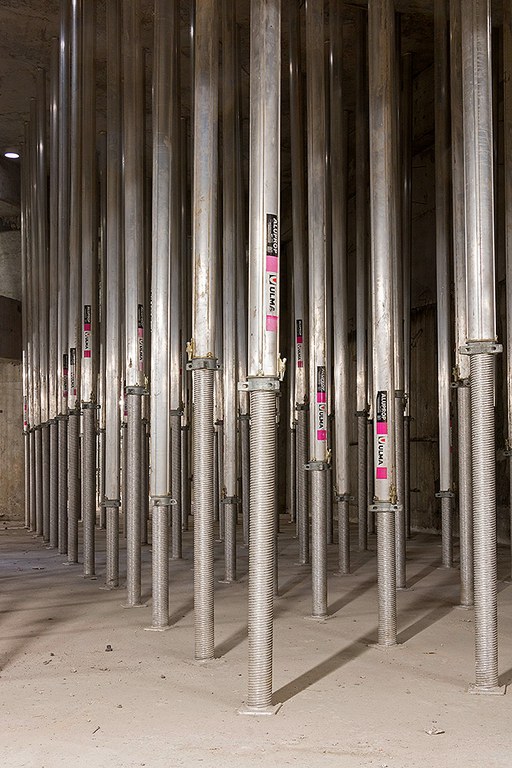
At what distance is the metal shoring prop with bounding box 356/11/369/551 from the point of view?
38.2 ft

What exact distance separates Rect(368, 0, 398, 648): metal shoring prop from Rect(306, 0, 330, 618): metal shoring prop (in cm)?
91

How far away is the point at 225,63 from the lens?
10.2 meters

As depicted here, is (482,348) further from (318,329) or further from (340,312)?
(340,312)

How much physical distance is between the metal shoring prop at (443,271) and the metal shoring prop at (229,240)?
84.3 inches

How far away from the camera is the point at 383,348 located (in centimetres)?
631

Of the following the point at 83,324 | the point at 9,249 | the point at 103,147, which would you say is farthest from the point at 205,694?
the point at 9,249

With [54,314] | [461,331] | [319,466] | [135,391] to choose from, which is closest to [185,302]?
[54,314]

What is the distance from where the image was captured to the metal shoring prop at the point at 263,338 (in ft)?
16.1

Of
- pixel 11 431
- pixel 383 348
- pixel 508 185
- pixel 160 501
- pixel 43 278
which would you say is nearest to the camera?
pixel 383 348

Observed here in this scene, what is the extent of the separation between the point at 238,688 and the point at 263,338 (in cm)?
197

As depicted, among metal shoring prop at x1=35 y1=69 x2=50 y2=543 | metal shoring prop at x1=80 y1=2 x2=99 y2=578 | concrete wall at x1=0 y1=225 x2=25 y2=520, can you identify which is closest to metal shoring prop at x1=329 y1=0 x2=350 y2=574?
metal shoring prop at x1=80 y1=2 x2=99 y2=578

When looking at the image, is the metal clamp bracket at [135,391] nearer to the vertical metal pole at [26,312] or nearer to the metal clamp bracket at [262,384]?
the metal clamp bracket at [262,384]

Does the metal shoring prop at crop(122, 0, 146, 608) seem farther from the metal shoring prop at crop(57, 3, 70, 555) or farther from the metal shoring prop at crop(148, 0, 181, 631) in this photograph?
the metal shoring prop at crop(57, 3, 70, 555)

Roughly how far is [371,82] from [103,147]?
36.0 feet
